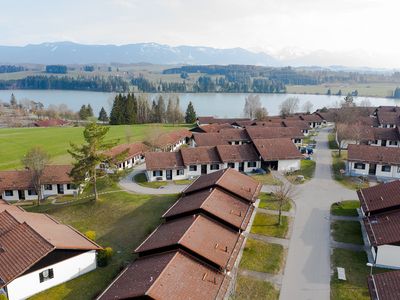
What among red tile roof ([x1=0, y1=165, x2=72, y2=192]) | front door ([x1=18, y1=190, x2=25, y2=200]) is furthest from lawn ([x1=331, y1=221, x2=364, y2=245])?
front door ([x1=18, y1=190, x2=25, y2=200])

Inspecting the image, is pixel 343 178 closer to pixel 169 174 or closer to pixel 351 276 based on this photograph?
pixel 169 174

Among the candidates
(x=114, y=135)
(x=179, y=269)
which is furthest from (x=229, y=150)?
(x=114, y=135)

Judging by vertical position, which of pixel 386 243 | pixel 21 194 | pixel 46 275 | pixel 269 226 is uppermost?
pixel 386 243

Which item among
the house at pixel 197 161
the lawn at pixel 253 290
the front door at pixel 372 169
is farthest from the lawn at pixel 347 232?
the house at pixel 197 161

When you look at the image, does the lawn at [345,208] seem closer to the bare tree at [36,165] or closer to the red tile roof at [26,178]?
Answer: the red tile roof at [26,178]

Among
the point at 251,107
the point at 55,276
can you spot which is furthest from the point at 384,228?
the point at 251,107
